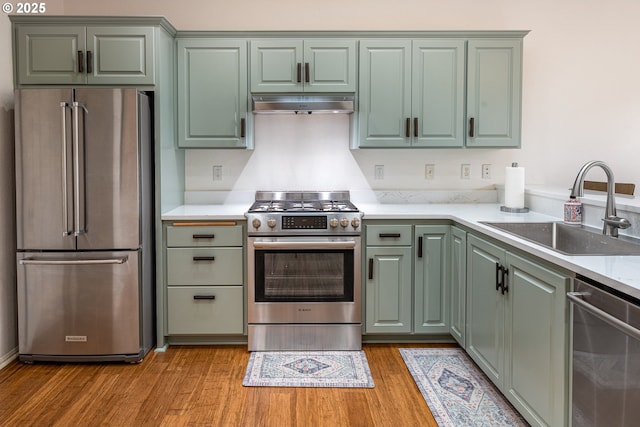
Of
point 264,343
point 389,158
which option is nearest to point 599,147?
point 389,158

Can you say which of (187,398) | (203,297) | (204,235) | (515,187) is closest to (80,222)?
(204,235)

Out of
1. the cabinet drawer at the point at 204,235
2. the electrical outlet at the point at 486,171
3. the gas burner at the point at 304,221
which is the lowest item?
the cabinet drawer at the point at 204,235

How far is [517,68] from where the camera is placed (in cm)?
364

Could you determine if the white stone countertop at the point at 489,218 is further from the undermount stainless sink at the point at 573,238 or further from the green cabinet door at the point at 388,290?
the green cabinet door at the point at 388,290

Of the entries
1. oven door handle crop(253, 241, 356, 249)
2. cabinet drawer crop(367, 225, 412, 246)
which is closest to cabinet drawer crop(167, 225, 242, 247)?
oven door handle crop(253, 241, 356, 249)

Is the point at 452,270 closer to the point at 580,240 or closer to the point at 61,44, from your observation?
the point at 580,240

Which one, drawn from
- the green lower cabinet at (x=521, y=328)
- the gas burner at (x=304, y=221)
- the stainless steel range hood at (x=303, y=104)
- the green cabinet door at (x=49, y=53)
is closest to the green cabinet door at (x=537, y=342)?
the green lower cabinet at (x=521, y=328)

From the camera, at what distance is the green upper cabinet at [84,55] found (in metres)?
3.25

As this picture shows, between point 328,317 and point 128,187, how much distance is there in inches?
57.7

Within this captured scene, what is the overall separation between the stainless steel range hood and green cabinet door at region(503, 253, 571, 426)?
5.32ft

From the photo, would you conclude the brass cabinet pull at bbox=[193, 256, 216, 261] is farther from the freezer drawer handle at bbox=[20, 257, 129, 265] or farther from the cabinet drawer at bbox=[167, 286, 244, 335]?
the freezer drawer handle at bbox=[20, 257, 129, 265]

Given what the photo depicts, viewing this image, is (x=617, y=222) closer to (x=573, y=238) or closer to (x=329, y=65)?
(x=573, y=238)

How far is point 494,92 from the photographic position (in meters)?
3.66

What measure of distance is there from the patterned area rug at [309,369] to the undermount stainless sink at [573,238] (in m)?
1.13
